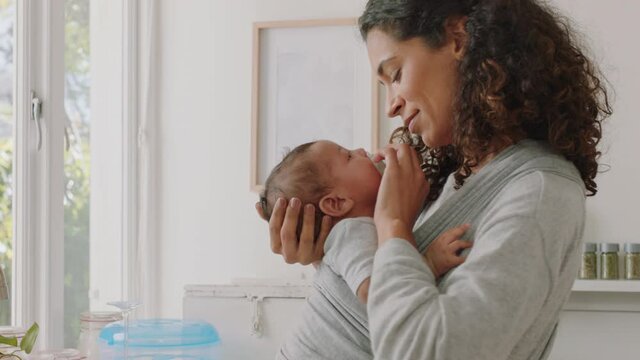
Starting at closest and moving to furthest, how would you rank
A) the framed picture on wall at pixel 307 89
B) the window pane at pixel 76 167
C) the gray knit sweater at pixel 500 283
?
1. the gray knit sweater at pixel 500 283
2. the window pane at pixel 76 167
3. the framed picture on wall at pixel 307 89

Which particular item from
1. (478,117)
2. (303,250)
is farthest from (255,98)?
(478,117)

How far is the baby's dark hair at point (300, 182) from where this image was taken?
1376 mm

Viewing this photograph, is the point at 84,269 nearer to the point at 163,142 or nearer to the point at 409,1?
the point at 163,142

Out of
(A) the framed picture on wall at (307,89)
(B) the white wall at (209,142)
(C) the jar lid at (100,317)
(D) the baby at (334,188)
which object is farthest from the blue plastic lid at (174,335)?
(D) the baby at (334,188)

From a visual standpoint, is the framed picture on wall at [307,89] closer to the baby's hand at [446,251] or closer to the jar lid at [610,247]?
the jar lid at [610,247]

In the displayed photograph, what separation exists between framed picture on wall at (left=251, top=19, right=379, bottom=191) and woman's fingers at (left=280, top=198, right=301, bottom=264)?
5.22 feet

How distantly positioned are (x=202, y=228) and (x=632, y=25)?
159cm

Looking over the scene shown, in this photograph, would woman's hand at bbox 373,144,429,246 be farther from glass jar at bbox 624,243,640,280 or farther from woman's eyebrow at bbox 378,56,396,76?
glass jar at bbox 624,243,640,280

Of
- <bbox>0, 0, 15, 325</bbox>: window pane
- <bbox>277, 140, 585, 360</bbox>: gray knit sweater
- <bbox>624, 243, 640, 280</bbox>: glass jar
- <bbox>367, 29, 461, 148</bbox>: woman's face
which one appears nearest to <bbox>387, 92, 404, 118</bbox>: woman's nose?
<bbox>367, 29, 461, 148</bbox>: woman's face

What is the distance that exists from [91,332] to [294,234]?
3.68ft

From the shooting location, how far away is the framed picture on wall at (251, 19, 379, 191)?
2920 millimetres

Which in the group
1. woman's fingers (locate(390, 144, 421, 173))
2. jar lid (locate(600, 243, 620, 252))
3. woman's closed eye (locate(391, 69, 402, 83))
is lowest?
jar lid (locate(600, 243, 620, 252))

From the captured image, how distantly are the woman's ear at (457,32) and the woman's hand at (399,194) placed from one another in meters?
0.16

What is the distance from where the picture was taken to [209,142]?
3.06 meters
